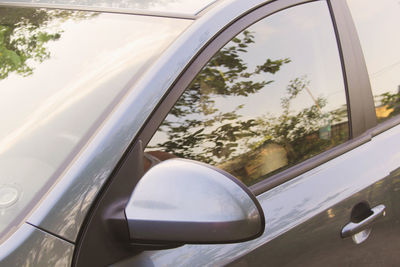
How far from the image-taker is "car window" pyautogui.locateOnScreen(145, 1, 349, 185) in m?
1.52

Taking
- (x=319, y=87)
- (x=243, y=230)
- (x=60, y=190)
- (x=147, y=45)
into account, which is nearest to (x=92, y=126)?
(x=60, y=190)

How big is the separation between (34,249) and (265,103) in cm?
85

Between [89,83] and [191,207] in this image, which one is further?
[89,83]

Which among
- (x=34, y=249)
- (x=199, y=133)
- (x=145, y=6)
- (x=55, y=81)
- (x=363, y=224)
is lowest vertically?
(x=363, y=224)

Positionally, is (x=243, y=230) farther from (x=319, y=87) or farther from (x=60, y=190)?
(x=319, y=87)

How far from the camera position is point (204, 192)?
3.85ft

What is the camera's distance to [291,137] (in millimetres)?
1783

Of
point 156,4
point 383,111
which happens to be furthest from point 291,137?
point 156,4

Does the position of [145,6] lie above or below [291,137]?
above

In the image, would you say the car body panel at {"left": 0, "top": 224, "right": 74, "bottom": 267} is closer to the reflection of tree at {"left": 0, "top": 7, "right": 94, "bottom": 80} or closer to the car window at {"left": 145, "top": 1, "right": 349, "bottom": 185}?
the car window at {"left": 145, "top": 1, "right": 349, "bottom": 185}

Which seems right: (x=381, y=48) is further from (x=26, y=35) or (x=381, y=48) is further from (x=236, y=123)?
(x=26, y=35)

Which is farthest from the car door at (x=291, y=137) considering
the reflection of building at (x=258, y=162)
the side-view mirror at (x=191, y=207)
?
the side-view mirror at (x=191, y=207)

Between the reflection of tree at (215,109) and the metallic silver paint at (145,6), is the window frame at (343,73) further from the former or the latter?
the metallic silver paint at (145,6)

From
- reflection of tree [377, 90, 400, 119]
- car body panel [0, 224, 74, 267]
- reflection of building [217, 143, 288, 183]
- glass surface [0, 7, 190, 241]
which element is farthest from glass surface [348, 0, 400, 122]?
car body panel [0, 224, 74, 267]
